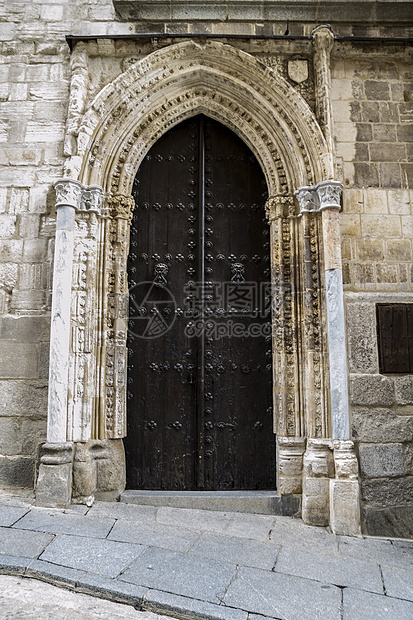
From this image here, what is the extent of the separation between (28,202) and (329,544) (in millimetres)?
3650

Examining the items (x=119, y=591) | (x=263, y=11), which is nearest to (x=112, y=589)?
(x=119, y=591)

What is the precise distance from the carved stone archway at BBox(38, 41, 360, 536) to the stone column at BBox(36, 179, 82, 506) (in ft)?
0.07

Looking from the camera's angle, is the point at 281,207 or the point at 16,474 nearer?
the point at 16,474

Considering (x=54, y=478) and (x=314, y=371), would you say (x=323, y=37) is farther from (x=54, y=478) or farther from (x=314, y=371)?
(x=54, y=478)

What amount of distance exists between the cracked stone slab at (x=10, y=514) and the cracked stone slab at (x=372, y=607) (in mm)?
2145

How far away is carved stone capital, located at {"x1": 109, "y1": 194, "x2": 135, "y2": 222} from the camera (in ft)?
13.5

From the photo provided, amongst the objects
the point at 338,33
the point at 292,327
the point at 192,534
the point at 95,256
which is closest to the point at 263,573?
the point at 192,534

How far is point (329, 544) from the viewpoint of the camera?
3.12m

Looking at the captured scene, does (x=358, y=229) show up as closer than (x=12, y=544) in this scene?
No

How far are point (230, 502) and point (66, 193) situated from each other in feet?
9.52

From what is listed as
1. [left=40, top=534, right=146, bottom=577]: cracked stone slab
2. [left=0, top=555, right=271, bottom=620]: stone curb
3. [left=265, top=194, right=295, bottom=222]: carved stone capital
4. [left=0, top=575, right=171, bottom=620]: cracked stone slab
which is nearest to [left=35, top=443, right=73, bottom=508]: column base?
[left=40, top=534, right=146, bottom=577]: cracked stone slab

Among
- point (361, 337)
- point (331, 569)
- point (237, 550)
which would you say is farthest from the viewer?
point (361, 337)

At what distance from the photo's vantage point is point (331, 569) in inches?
107

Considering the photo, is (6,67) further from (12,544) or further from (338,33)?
(12,544)
